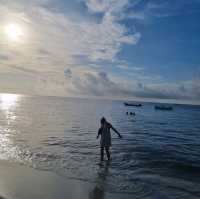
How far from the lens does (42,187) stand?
31.6 ft

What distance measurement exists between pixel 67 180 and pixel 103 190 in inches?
80.5

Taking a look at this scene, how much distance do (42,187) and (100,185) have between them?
266 centimetres

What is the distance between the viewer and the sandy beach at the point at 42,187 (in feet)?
28.9

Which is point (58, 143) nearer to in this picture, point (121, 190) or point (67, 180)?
point (67, 180)

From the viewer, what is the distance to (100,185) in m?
10.5

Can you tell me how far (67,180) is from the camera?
10977mm

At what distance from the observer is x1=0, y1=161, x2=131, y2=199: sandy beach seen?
8.80 metres

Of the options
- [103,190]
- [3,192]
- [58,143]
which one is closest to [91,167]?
[103,190]

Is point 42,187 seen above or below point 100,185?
above

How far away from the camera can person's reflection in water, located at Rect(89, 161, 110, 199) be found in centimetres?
930

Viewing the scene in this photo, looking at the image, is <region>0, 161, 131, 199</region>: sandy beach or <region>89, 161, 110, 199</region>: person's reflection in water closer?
<region>0, 161, 131, 199</region>: sandy beach

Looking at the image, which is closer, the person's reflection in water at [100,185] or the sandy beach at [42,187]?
the sandy beach at [42,187]

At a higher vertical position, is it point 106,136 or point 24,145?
point 106,136

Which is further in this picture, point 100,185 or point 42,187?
point 100,185
